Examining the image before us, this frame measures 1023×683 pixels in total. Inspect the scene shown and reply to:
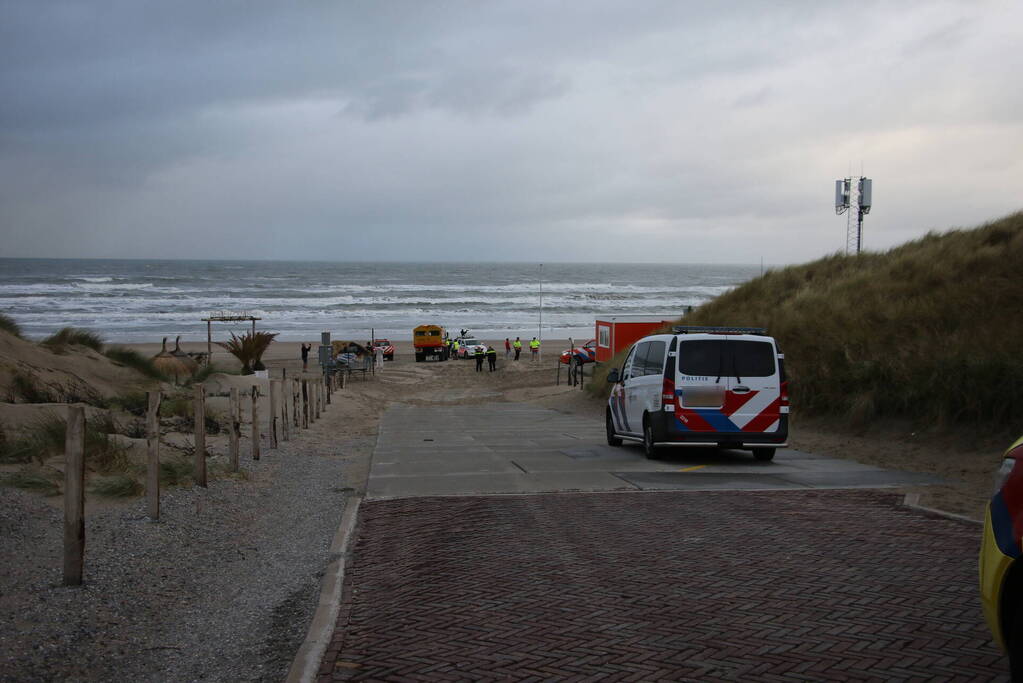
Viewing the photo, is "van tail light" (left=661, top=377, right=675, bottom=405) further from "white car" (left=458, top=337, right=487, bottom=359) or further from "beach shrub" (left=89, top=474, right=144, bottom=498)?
"white car" (left=458, top=337, right=487, bottom=359)

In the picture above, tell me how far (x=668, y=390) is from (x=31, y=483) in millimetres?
8058

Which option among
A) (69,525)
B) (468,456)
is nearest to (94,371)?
(468,456)

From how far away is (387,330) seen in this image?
7675 centimetres

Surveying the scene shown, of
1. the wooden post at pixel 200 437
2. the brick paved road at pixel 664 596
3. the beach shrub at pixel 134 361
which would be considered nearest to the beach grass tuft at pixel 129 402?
the beach shrub at pixel 134 361

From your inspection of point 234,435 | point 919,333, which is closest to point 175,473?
point 234,435

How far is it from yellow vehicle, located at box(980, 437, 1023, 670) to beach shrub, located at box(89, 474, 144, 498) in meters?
7.72

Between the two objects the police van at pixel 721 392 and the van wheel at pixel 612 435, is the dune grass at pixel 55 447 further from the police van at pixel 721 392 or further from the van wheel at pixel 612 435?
the van wheel at pixel 612 435

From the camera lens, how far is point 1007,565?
3705 millimetres

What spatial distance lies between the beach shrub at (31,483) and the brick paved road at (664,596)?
294cm

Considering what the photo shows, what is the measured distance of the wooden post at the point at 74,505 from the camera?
6262mm

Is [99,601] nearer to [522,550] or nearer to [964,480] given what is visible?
[522,550]

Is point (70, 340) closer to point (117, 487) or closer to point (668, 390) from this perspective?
point (117, 487)

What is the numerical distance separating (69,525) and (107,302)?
9264 cm

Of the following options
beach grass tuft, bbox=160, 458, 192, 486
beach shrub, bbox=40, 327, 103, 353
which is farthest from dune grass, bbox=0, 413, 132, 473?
beach shrub, bbox=40, 327, 103, 353
